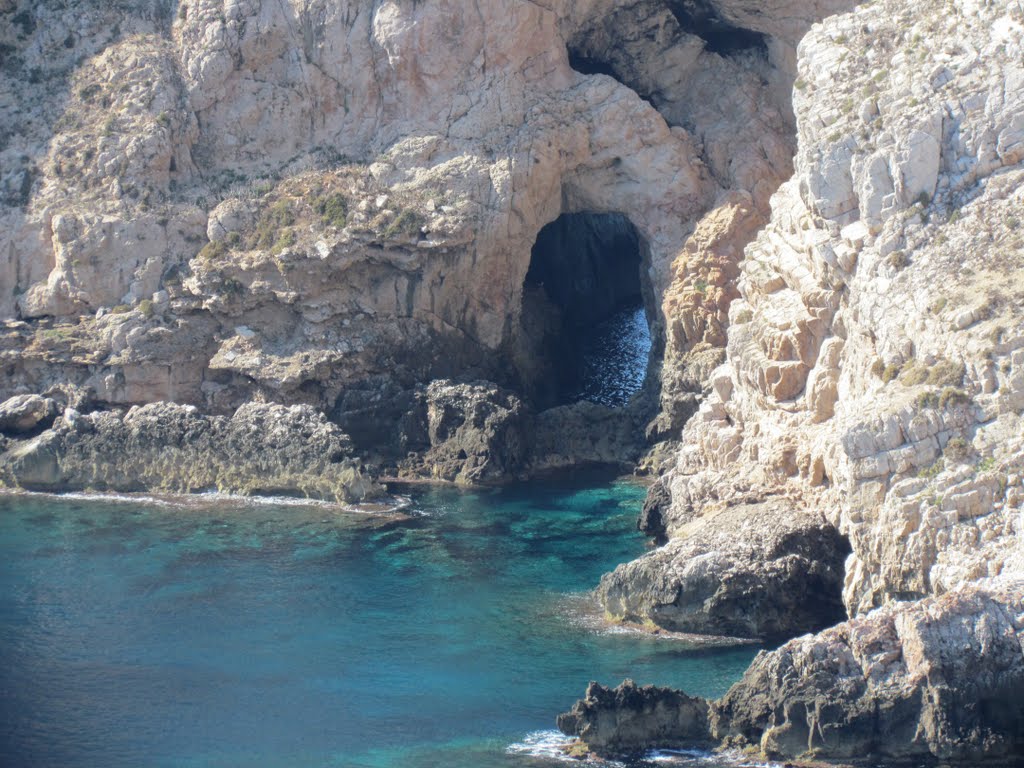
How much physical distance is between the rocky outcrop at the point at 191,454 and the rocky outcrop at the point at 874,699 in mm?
18669

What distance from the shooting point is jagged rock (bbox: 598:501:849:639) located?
109 feet

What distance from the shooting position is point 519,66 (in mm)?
48000

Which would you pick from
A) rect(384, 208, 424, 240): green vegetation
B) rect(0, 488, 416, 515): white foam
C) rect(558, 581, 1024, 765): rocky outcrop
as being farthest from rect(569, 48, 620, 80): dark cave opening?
rect(558, 581, 1024, 765): rocky outcrop

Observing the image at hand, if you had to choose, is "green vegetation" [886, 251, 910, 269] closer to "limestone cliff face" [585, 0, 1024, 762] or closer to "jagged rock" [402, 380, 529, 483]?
"limestone cliff face" [585, 0, 1024, 762]

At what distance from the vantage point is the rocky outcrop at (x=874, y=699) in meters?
25.9

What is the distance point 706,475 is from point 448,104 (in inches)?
636

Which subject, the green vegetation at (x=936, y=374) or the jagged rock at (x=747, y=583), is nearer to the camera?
the green vegetation at (x=936, y=374)

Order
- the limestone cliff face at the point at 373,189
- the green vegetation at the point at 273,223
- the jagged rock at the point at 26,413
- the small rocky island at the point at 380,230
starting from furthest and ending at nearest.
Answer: the jagged rock at the point at 26,413 → the green vegetation at the point at 273,223 → the limestone cliff face at the point at 373,189 → the small rocky island at the point at 380,230

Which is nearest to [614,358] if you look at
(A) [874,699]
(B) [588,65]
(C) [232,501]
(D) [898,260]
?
(B) [588,65]

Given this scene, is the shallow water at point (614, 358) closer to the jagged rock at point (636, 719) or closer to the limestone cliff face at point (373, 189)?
the limestone cliff face at point (373, 189)

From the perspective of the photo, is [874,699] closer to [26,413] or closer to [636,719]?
[636,719]

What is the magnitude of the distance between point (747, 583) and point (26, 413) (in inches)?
986

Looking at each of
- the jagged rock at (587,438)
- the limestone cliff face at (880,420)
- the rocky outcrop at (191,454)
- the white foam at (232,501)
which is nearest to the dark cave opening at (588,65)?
the jagged rock at (587,438)

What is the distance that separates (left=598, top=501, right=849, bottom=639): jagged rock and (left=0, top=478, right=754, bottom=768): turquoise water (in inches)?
35.2
